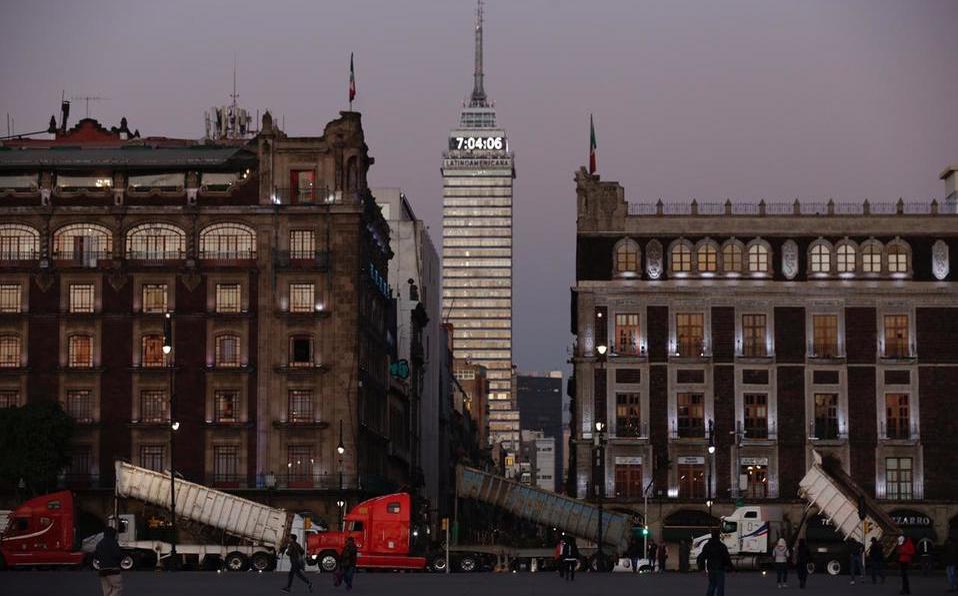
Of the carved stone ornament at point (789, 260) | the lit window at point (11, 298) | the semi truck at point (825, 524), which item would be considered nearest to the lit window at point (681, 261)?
the carved stone ornament at point (789, 260)

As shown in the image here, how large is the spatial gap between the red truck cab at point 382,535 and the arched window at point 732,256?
40.6 meters

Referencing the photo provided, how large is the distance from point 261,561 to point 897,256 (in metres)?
50.9

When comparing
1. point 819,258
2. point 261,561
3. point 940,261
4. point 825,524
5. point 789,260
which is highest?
point 819,258

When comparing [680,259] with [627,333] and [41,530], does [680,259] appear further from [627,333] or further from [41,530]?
[41,530]

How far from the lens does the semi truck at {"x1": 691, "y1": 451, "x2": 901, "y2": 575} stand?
94562 mm

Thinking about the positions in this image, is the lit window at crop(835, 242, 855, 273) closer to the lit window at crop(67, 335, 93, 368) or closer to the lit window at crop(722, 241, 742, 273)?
the lit window at crop(722, 241, 742, 273)

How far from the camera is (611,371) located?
119250 millimetres

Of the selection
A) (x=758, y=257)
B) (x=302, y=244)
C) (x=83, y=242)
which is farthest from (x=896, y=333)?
(x=83, y=242)

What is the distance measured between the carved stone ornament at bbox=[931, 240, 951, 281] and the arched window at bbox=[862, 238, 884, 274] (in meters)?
3.25

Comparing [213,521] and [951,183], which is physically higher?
[951,183]

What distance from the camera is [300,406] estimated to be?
376ft

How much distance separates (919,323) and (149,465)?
4843cm

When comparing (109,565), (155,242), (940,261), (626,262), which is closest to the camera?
(109,565)

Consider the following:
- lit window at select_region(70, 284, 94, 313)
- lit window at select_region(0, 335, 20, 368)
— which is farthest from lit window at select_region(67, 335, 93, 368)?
lit window at select_region(0, 335, 20, 368)
